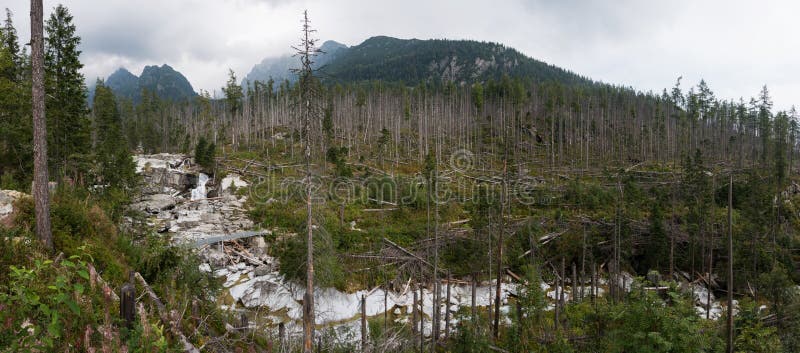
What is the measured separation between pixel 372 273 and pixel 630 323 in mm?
15660

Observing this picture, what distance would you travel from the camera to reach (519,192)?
3875 centimetres

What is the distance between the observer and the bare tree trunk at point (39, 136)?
337 inches

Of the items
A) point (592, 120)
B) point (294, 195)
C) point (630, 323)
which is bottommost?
point (630, 323)

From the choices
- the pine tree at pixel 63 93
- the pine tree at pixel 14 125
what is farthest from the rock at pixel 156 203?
the pine tree at pixel 14 125

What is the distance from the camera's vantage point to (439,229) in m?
28.2

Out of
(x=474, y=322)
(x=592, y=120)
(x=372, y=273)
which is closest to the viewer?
(x=474, y=322)

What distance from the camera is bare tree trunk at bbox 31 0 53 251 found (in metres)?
8.57

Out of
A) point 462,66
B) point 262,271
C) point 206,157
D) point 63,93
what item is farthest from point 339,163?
point 462,66

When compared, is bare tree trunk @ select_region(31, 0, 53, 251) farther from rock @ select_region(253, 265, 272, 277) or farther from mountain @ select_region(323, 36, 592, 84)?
mountain @ select_region(323, 36, 592, 84)

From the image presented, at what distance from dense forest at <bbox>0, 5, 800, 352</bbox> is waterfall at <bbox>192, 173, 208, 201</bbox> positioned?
4.61ft

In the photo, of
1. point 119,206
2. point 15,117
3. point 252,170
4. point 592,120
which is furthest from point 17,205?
point 592,120

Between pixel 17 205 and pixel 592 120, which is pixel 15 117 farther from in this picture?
pixel 592 120

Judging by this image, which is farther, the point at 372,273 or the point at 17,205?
the point at 372,273

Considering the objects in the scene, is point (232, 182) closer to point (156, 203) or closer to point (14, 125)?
point (156, 203)
